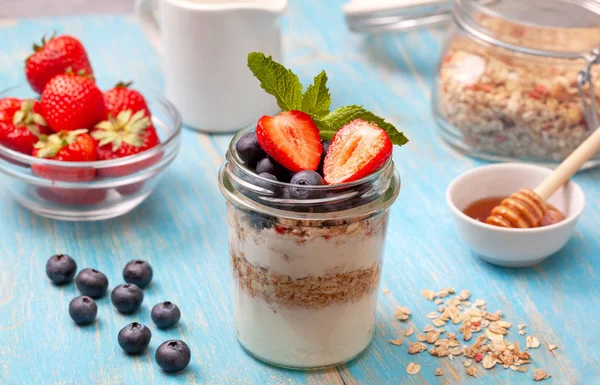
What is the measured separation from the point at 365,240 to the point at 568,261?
46 cm

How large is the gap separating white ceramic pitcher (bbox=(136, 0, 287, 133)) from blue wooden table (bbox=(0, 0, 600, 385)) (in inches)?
2.4

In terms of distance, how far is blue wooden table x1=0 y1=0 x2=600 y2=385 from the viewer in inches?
41.5

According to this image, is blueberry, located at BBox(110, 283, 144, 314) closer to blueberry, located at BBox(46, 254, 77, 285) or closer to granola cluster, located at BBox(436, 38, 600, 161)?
blueberry, located at BBox(46, 254, 77, 285)

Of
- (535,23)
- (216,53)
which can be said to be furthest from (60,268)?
(535,23)

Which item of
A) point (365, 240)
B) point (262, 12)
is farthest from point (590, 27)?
point (365, 240)

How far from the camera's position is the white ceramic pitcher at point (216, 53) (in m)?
1.49

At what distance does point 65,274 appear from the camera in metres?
1.19

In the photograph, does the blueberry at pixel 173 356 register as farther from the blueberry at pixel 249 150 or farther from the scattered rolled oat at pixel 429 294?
the scattered rolled oat at pixel 429 294

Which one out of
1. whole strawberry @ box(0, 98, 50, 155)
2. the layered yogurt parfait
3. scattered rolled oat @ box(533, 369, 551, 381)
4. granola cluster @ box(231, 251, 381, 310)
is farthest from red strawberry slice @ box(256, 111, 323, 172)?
whole strawberry @ box(0, 98, 50, 155)

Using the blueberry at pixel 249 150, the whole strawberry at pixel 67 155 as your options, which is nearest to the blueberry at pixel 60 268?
the whole strawberry at pixel 67 155

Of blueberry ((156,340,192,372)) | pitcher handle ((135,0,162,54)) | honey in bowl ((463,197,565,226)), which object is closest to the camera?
blueberry ((156,340,192,372))

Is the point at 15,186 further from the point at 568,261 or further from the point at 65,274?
the point at 568,261

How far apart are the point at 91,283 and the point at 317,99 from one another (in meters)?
0.43

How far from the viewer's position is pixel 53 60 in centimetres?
141
